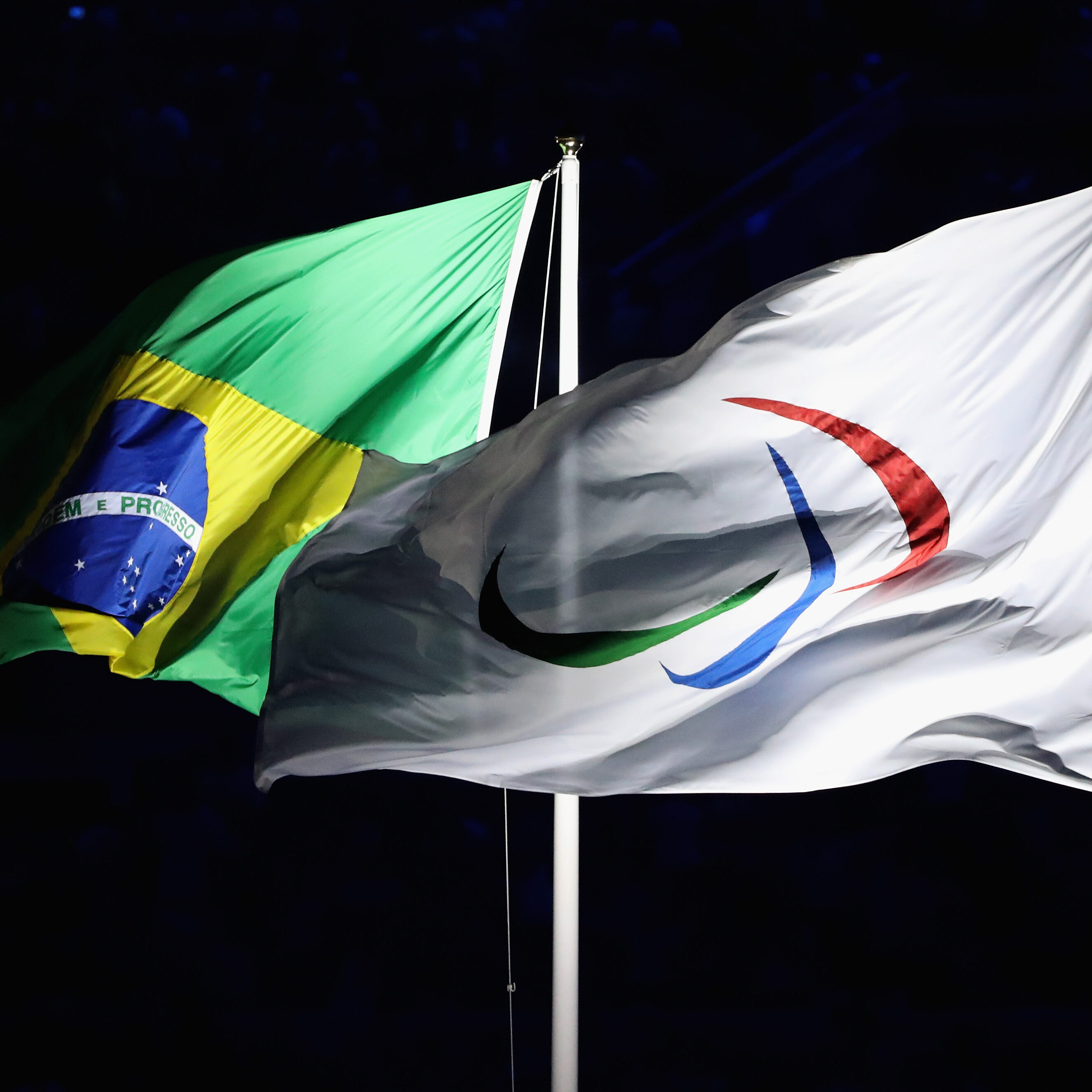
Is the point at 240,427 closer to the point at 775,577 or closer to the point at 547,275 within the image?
the point at 547,275

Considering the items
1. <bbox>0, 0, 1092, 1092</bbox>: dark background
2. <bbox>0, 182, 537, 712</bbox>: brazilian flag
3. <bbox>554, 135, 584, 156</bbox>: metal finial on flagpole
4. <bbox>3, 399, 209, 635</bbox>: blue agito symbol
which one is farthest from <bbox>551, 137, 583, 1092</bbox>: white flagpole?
<bbox>0, 0, 1092, 1092</bbox>: dark background

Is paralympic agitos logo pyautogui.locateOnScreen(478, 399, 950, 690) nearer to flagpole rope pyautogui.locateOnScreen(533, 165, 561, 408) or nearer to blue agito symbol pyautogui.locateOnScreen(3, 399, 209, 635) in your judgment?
flagpole rope pyautogui.locateOnScreen(533, 165, 561, 408)

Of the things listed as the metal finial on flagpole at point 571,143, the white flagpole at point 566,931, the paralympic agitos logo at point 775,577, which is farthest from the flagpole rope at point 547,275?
the paralympic agitos logo at point 775,577

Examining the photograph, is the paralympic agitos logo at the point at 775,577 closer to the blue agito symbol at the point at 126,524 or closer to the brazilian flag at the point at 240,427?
the brazilian flag at the point at 240,427

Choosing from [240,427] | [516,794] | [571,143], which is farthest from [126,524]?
[516,794]

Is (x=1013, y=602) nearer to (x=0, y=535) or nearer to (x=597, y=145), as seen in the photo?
(x=0, y=535)

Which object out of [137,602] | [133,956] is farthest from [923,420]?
[133,956]

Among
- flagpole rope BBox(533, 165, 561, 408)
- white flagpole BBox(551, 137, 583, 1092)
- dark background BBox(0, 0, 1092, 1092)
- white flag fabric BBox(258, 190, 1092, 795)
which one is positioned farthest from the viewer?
dark background BBox(0, 0, 1092, 1092)
